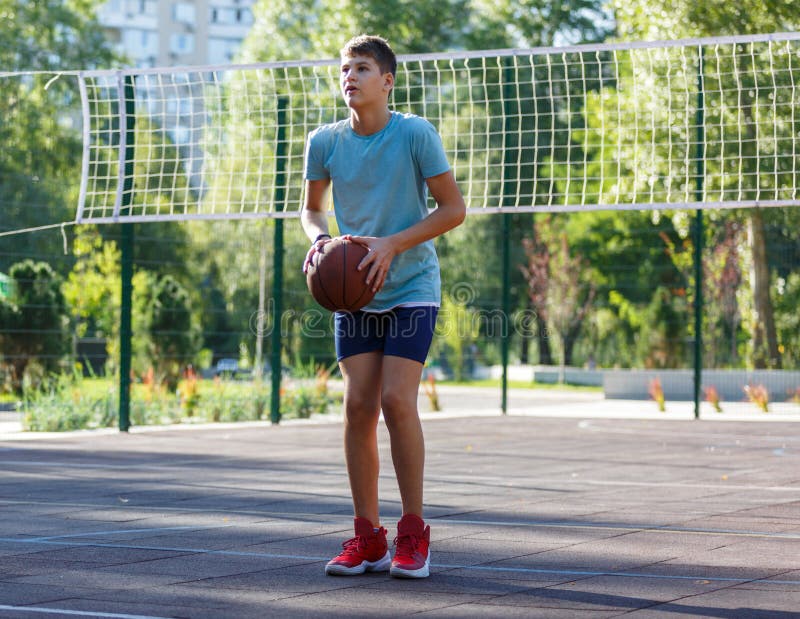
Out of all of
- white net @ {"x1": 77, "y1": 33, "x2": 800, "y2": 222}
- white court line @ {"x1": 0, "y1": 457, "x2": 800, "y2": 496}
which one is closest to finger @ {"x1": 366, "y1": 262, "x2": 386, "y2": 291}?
white court line @ {"x1": 0, "y1": 457, "x2": 800, "y2": 496}

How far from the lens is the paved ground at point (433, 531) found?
4375 mm

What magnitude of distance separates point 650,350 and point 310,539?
73.1 feet

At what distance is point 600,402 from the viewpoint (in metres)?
23.6

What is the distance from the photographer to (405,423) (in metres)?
4.98

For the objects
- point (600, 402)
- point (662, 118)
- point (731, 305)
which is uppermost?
point (662, 118)

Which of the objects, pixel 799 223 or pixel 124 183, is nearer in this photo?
pixel 124 183

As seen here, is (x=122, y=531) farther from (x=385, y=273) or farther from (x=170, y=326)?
(x=170, y=326)

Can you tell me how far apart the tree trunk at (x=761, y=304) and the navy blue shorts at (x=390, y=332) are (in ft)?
63.9

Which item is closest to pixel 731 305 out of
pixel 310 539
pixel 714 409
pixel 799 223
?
pixel 799 223

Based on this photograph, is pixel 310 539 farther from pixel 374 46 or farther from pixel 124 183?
pixel 124 183

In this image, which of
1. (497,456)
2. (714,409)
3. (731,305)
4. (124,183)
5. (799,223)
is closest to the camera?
(497,456)

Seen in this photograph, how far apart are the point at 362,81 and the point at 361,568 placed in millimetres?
1735

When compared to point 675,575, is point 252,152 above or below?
above

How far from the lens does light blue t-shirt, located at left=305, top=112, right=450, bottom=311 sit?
504 centimetres
